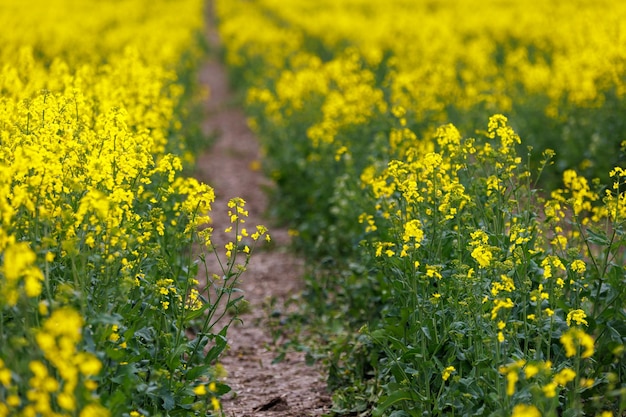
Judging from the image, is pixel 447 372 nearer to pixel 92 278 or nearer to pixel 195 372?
pixel 195 372

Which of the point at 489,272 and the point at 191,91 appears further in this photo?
the point at 191,91

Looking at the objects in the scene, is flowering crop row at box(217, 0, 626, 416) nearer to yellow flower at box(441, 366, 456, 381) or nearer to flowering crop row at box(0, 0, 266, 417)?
yellow flower at box(441, 366, 456, 381)

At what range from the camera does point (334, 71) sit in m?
9.67

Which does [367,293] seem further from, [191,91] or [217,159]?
[191,91]

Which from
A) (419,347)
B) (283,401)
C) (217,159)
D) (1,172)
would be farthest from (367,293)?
(217,159)

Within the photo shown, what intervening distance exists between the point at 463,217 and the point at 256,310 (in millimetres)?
2794

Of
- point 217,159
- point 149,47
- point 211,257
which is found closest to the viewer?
point 211,257

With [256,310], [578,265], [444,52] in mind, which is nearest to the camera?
[578,265]

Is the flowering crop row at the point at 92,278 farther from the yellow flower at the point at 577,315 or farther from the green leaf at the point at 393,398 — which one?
the yellow flower at the point at 577,315

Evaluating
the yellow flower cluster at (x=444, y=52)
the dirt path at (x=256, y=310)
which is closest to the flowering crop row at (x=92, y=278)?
the dirt path at (x=256, y=310)

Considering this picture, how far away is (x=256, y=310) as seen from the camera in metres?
7.09

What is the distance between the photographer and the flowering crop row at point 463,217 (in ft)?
13.8

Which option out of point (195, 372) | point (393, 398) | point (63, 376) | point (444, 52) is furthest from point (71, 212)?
point (444, 52)

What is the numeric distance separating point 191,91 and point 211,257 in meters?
6.67
